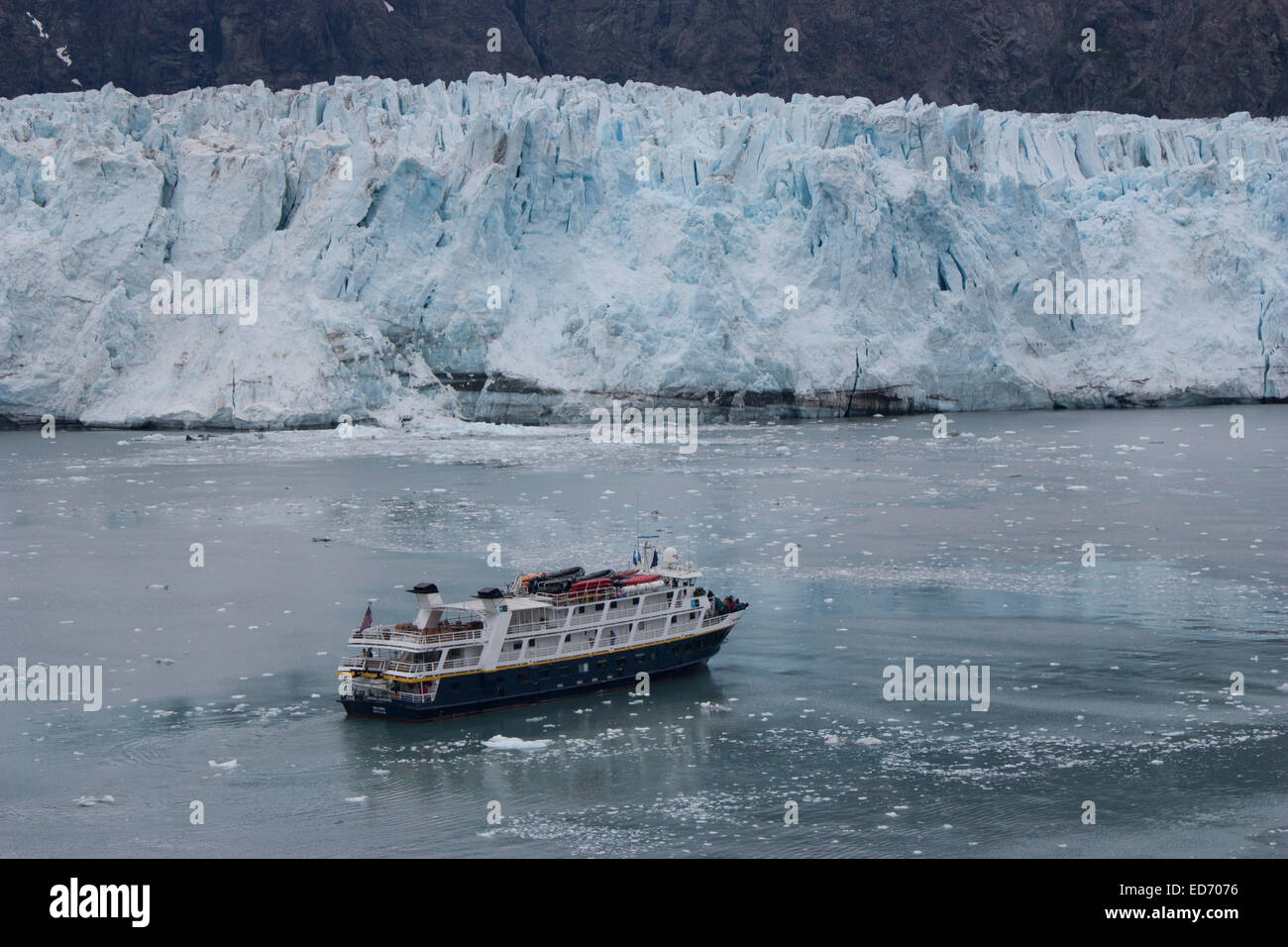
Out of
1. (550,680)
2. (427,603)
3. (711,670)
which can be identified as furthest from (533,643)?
(711,670)

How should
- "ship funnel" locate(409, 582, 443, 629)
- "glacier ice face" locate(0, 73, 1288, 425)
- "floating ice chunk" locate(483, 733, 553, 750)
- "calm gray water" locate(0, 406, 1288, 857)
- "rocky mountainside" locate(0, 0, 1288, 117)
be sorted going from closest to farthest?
"calm gray water" locate(0, 406, 1288, 857) < "floating ice chunk" locate(483, 733, 553, 750) < "ship funnel" locate(409, 582, 443, 629) < "glacier ice face" locate(0, 73, 1288, 425) < "rocky mountainside" locate(0, 0, 1288, 117)

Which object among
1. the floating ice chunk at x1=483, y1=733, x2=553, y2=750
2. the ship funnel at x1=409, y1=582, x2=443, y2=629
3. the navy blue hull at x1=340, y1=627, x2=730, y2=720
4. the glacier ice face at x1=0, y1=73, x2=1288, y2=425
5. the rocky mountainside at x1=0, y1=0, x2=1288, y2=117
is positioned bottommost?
the floating ice chunk at x1=483, y1=733, x2=553, y2=750

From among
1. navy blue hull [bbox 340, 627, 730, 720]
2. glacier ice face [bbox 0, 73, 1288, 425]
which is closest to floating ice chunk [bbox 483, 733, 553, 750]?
navy blue hull [bbox 340, 627, 730, 720]

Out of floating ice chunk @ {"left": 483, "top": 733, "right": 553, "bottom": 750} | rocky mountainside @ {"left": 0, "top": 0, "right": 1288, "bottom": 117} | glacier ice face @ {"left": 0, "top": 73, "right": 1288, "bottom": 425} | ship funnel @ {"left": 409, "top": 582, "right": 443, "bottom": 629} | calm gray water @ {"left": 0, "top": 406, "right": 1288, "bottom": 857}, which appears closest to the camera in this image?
calm gray water @ {"left": 0, "top": 406, "right": 1288, "bottom": 857}

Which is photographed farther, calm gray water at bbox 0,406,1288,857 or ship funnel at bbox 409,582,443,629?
ship funnel at bbox 409,582,443,629

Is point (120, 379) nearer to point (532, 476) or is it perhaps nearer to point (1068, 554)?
point (532, 476)

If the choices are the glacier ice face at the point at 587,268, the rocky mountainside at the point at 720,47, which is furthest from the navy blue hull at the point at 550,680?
the rocky mountainside at the point at 720,47

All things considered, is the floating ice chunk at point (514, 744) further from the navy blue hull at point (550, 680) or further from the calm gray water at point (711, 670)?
the navy blue hull at point (550, 680)

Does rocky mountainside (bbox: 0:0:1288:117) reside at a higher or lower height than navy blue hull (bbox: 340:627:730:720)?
higher

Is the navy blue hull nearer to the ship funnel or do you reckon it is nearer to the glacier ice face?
the ship funnel
